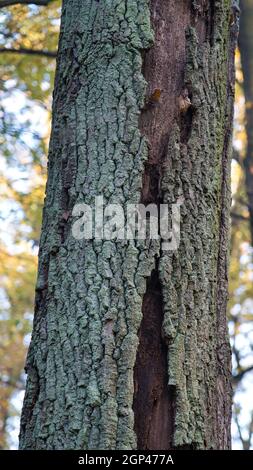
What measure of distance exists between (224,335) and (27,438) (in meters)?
0.70

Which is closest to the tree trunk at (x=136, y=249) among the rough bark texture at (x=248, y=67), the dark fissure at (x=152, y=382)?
the dark fissure at (x=152, y=382)

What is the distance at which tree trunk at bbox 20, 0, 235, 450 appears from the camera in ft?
7.11

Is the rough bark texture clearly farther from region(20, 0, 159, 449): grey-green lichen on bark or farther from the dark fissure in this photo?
the dark fissure

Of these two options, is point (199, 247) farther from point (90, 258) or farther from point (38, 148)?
point (38, 148)

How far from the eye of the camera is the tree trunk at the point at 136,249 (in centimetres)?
217

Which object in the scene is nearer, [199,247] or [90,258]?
[90,258]

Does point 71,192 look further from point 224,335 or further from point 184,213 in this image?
point 224,335

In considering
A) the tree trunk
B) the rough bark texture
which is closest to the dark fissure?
the tree trunk

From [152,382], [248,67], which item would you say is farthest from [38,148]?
[152,382]

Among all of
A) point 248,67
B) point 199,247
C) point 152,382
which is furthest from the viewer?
point 248,67

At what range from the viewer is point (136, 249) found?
228cm

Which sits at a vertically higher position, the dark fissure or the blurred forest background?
the blurred forest background

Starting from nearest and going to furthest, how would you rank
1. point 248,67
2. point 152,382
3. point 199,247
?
point 152,382 → point 199,247 → point 248,67

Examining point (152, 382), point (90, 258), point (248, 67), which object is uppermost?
point (248, 67)
